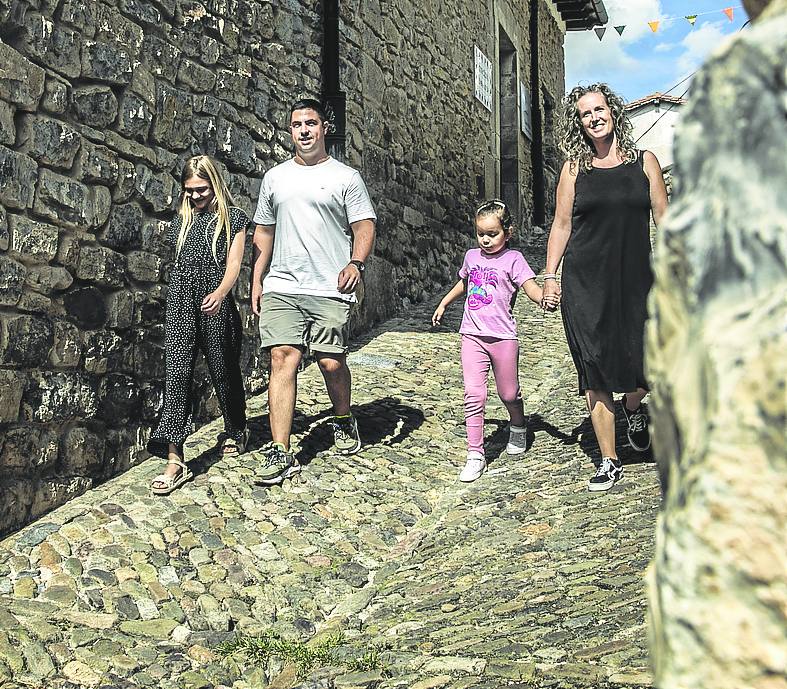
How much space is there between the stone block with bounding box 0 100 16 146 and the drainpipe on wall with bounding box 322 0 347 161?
148 inches

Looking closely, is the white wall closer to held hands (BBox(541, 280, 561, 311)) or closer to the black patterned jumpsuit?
held hands (BBox(541, 280, 561, 311))

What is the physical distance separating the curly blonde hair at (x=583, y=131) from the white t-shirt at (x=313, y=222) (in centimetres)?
106

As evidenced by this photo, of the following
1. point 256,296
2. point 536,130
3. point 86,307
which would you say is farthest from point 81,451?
point 536,130

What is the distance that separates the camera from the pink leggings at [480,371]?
484cm

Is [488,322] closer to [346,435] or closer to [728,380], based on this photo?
[346,435]

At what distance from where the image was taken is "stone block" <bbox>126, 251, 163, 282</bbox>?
4711 millimetres

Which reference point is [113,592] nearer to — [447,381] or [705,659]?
[705,659]

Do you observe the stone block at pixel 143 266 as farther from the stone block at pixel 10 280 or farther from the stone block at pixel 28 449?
the stone block at pixel 28 449

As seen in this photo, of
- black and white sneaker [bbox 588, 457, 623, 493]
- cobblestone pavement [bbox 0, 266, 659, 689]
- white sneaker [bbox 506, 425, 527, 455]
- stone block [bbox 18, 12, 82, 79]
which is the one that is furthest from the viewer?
white sneaker [bbox 506, 425, 527, 455]

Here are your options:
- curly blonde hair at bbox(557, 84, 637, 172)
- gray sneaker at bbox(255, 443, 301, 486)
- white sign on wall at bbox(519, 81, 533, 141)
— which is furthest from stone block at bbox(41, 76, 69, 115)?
white sign on wall at bbox(519, 81, 533, 141)

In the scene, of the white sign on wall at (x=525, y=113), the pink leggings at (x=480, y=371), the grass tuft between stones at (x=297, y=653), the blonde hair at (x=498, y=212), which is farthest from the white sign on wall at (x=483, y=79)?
the grass tuft between stones at (x=297, y=653)

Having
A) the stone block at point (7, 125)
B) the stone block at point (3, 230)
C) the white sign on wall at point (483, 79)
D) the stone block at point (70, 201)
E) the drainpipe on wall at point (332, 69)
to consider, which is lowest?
the stone block at point (3, 230)

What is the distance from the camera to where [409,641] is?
9.68 ft

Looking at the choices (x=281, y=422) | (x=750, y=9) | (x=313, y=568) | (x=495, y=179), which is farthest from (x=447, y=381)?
(x=495, y=179)
